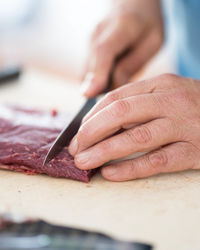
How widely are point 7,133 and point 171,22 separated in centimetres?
173

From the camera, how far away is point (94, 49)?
2.31 metres

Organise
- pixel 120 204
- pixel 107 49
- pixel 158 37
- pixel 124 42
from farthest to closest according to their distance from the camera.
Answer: pixel 158 37
pixel 124 42
pixel 107 49
pixel 120 204

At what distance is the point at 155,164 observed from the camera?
1.47 m

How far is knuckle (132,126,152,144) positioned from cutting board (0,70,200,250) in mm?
166

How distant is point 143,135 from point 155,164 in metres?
0.12

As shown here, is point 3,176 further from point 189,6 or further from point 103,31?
point 189,6

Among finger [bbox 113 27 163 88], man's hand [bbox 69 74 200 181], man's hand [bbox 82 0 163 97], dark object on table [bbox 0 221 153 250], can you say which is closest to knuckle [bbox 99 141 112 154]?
man's hand [bbox 69 74 200 181]

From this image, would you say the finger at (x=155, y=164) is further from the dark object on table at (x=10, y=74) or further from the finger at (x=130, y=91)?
the dark object on table at (x=10, y=74)

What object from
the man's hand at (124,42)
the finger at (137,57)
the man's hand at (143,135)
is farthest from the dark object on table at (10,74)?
the man's hand at (143,135)

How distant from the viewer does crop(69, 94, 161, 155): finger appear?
144 centimetres

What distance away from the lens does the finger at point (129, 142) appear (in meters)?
1.45

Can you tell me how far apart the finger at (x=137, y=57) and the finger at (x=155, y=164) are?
980mm

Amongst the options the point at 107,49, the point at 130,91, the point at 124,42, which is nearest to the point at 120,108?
the point at 130,91

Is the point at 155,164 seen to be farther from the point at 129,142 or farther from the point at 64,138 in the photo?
the point at 64,138
